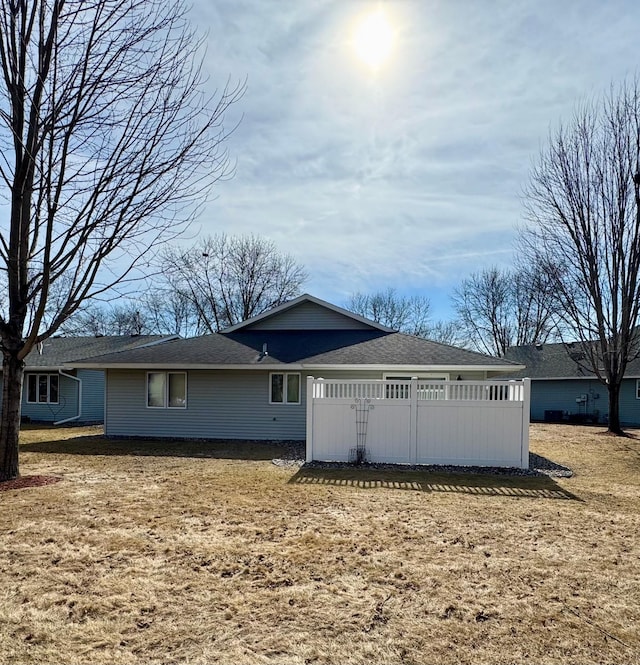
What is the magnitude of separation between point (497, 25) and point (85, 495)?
9.86 metres

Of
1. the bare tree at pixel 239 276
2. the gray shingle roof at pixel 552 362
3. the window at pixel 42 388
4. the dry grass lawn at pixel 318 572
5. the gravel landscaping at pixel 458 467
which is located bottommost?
the gravel landscaping at pixel 458 467

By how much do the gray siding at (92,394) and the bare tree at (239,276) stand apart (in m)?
13.8

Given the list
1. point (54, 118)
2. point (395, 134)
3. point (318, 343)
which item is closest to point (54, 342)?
point (318, 343)

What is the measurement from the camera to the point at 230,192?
364 inches

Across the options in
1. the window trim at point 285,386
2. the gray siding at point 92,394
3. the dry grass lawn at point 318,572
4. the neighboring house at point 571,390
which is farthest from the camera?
the neighboring house at point 571,390

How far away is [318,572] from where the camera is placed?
404 centimetres

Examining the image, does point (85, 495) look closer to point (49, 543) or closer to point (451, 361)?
point (49, 543)

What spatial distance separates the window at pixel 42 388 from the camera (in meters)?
19.0

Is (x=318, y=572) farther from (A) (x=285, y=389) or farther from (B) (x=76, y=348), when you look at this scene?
(B) (x=76, y=348)

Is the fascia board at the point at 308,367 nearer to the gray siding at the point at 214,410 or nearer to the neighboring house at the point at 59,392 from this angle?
the gray siding at the point at 214,410

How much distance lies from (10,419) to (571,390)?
24883mm

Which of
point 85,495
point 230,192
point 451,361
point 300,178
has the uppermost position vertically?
point 300,178

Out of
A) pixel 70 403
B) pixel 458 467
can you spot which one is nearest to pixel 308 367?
pixel 458 467

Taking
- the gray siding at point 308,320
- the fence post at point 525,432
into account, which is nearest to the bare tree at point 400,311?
the gray siding at point 308,320
